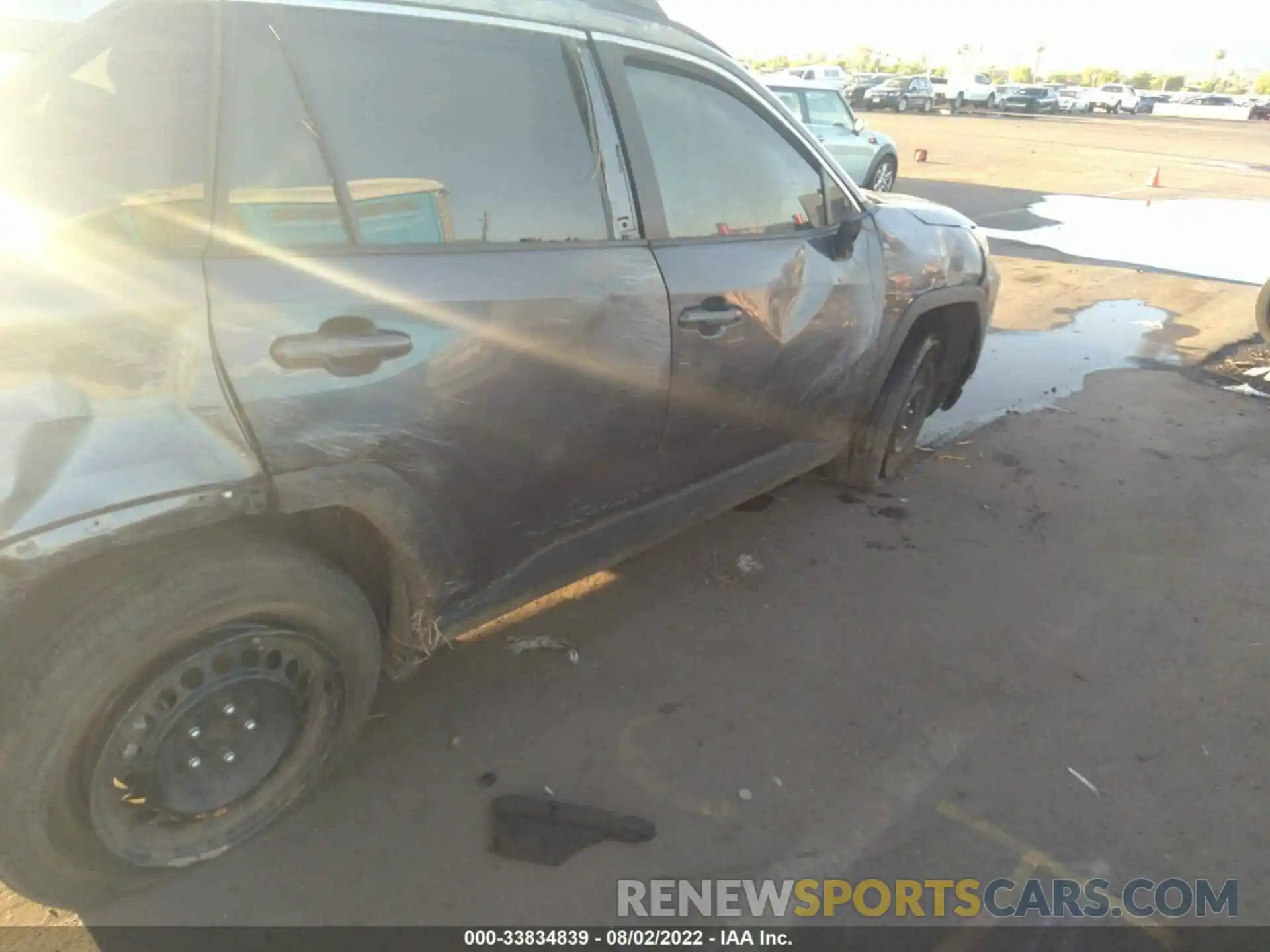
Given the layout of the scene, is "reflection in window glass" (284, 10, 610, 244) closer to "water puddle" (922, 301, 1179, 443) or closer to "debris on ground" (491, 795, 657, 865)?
"debris on ground" (491, 795, 657, 865)

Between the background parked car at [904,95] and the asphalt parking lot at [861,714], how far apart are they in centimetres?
3659

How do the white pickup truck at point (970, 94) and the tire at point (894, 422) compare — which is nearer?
the tire at point (894, 422)

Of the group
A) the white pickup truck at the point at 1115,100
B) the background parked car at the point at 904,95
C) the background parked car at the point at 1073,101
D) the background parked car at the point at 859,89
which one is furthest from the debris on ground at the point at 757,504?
the white pickup truck at the point at 1115,100

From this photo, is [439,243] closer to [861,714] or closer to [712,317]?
[712,317]

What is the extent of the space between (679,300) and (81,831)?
2.00m

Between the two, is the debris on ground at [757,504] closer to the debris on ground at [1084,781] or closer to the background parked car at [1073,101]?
the debris on ground at [1084,781]

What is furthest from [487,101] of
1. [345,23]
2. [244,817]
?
[244,817]

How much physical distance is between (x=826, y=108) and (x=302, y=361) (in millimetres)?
12699

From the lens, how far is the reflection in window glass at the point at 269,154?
1.89 meters

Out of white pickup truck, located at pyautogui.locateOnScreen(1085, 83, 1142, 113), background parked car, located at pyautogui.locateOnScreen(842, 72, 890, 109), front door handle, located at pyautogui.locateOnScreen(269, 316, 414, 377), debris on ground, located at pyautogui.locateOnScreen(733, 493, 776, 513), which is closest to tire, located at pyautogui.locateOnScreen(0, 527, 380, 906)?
front door handle, located at pyautogui.locateOnScreen(269, 316, 414, 377)

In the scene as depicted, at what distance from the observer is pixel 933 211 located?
4055mm

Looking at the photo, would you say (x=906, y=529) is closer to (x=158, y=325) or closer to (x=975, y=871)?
(x=975, y=871)

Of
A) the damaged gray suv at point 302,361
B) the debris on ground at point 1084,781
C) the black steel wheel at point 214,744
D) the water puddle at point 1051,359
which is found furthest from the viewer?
the water puddle at point 1051,359

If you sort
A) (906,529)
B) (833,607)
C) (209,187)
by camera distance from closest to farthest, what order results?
1. (209,187)
2. (833,607)
3. (906,529)
